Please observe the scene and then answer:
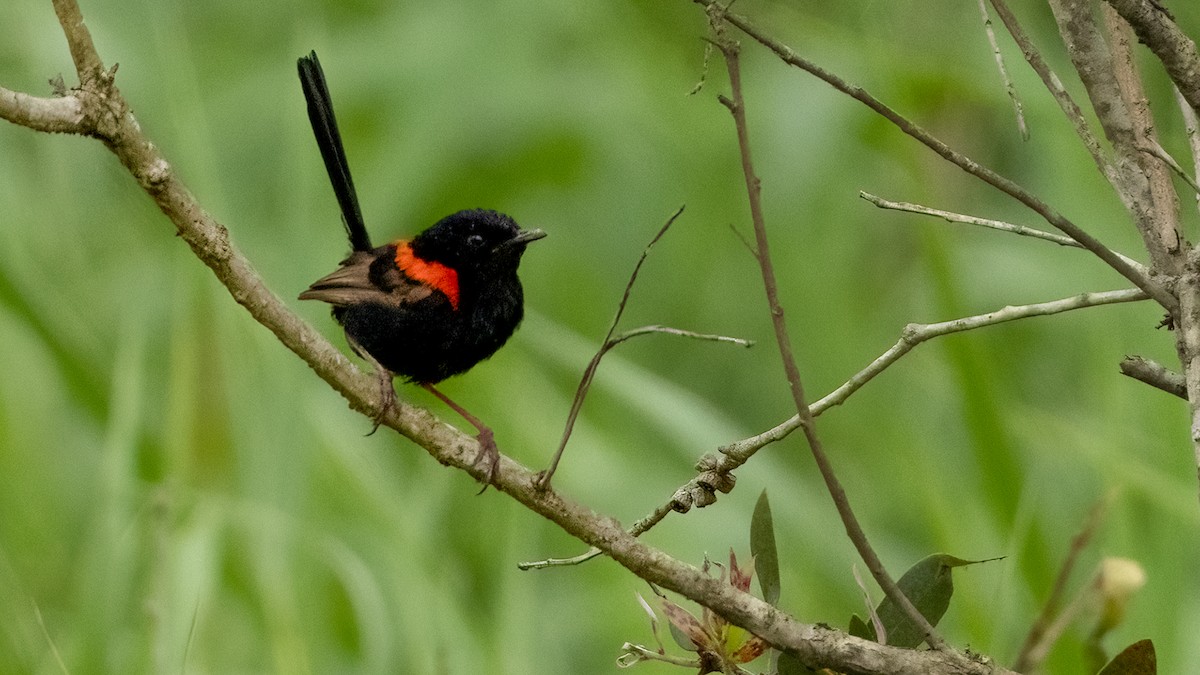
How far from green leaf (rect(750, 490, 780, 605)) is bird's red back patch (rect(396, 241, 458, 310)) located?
1780 mm

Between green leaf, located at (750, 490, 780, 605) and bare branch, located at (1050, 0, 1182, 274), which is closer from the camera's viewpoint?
bare branch, located at (1050, 0, 1182, 274)

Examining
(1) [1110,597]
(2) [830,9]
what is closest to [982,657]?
(1) [1110,597]

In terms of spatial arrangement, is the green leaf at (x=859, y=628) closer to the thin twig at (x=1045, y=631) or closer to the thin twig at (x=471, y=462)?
the thin twig at (x=471, y=462)

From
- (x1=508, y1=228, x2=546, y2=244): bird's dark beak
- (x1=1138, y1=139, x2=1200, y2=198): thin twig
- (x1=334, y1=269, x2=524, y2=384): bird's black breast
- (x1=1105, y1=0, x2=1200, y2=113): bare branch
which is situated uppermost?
(x1=508, y1=228, x2=546, y2=244): bird's dark beak

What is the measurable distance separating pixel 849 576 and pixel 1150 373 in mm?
2391

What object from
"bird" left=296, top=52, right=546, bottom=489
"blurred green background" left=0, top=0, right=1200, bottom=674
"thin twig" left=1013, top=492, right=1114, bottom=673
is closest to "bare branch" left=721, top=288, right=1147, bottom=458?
"thin twig" left=1013, top=492, right=1114, bottom=673

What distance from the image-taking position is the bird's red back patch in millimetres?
3211

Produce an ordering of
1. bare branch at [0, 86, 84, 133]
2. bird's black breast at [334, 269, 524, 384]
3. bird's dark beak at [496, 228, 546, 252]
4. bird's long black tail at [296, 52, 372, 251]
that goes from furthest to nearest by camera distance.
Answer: bird's dark beak at [496, 228, 546, 252] < bird's long black tail at [296, 52, 372, 251] < bird's black breast at [334, 269, 524, 384] < bare branch at [0, 86, 84, 133]

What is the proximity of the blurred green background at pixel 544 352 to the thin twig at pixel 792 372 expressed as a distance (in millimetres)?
1054

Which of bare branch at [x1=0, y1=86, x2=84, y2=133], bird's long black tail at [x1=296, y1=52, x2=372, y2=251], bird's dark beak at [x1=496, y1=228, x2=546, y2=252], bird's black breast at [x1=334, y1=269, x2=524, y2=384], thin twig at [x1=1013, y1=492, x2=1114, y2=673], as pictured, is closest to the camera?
bare branch at [x1=0, y1=86, x2=84, y2=133]

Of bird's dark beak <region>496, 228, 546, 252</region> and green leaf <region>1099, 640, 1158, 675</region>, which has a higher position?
bird's dark beak <region>496, 228, 546, 252</region>

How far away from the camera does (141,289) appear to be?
4.22 m

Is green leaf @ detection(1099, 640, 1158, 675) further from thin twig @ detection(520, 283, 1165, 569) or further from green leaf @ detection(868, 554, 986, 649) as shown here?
thin twig @ detection(520, 283, 1165, 569)

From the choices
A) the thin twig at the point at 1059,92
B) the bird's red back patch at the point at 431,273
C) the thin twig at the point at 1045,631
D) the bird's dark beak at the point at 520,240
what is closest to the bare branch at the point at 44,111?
the thin twig at the point at 1059,92
